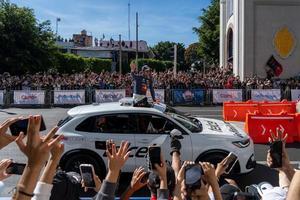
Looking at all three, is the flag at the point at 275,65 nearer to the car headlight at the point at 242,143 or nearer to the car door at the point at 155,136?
the car headlight at the point at 242,143

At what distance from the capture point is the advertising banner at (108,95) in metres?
28.3

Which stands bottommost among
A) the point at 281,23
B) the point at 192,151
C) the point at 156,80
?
the point at 192,151

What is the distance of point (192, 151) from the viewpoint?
926 cm

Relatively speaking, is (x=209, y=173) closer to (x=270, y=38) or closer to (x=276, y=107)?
(x=276, y=107)

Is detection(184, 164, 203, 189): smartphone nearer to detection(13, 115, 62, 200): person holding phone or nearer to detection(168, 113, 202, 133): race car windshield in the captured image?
detection(13, 115, 62, 200): person holding phone

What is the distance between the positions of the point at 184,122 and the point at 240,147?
1.18 metres

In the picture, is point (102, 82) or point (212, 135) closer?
point (212, 135)

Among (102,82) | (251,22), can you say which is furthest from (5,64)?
(251,22)

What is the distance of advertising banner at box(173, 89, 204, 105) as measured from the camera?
93.8 feet

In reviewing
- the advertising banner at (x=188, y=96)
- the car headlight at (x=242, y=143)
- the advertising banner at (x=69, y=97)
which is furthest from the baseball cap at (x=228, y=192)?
the advertising banner at (x=69, y=97)

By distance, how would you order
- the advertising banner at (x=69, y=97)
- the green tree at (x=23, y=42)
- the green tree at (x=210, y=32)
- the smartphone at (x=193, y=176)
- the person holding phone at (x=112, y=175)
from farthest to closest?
the green tree at (x=210, y=32), the green tree at (x=23, y=42), the advertising banner at (x=69, y=97), the person holding phone at (x=112, y=175), the smartphone at (x=193, y=176)

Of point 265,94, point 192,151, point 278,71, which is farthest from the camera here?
point 278,71

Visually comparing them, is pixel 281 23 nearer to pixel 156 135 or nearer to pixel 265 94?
pixel 265 94

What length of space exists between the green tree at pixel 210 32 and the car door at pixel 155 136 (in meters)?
52.6
